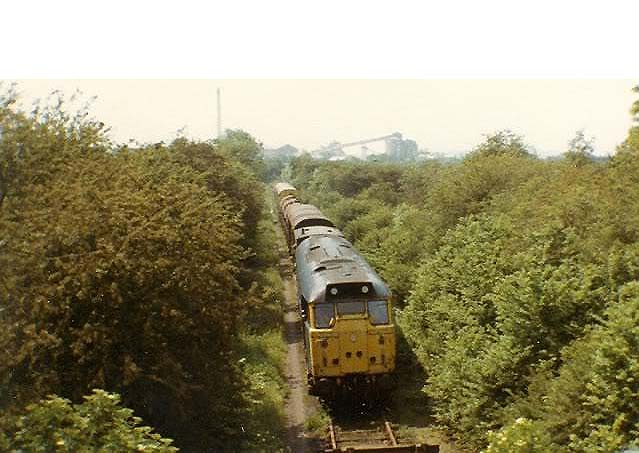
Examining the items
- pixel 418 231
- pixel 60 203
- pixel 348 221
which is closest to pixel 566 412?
pixel 60 203

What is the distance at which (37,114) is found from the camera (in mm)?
15531

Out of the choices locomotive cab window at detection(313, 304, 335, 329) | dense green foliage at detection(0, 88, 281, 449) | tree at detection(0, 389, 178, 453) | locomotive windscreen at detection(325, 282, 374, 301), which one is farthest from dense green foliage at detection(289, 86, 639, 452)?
dense green foliage at detection(0, 88, 281, 449)

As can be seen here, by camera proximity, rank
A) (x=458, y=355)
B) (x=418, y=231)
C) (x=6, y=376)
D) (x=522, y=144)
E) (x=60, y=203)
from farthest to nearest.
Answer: (x=522, y=144) → (x=418, y=231) → (x=458, y=355) → (x=60, y=203) → (x=6, y=376)

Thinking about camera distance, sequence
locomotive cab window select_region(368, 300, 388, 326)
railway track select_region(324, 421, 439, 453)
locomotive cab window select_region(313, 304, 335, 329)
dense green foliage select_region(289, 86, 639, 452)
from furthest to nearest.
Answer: locomotive cab window select_region(368, 300, 388, 326), locomotive cab window select_region(313, 304, 335, 329), railway track select_region(324, 421, 439, 453), dense green foliage select_region(289, 86, 639, 452)

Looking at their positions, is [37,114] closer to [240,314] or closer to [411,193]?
[240,314]

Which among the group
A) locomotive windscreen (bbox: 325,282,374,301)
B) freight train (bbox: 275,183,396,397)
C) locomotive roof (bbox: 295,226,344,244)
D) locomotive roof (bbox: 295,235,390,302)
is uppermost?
locomotive roof (bbox: 295,226,344,244)

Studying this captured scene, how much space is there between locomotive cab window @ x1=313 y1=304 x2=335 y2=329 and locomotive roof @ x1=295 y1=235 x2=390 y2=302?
209 millimetres

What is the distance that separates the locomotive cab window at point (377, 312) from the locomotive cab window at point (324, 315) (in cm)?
100

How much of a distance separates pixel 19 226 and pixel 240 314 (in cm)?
505

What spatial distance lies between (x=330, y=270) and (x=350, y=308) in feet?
5.05

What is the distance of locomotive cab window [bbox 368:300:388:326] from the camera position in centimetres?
1530

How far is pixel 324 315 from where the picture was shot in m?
15.2

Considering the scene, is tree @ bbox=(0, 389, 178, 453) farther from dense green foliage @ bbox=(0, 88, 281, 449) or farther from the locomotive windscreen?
the locomotive windscreen

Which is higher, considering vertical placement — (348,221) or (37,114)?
(37,114)
